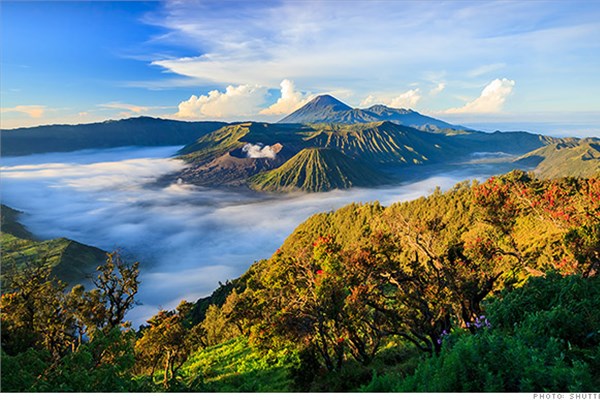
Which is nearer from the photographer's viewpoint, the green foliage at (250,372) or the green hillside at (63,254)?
the green foliage at (250,372)

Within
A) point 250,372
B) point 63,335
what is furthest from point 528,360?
point 63,335

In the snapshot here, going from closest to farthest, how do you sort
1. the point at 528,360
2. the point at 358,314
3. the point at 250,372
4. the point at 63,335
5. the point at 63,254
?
the point at 528,360 → the point at 358,314 → the point at 63,335 → the point at 250,372 → the point at 63,254

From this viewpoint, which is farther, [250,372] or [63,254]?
[63,254]

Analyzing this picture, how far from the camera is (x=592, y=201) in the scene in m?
16.2

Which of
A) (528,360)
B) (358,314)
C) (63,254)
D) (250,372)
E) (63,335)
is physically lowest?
(63,254)

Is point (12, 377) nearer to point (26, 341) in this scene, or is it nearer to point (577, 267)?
point (26, 341)

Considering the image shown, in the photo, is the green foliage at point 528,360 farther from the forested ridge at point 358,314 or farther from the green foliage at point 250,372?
the green foliage at point 250,372

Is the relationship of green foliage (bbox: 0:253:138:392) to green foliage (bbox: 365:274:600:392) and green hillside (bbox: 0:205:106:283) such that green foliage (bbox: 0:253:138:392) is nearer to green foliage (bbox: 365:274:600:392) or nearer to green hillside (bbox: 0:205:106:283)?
green foliage (bbox: 365:274:600:392)

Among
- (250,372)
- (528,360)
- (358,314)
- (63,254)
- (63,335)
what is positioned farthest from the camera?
(63,254)

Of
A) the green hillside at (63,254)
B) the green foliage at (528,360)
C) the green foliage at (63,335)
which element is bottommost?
the green hillside at (63,254)

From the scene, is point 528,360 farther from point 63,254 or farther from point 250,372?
point 63,254

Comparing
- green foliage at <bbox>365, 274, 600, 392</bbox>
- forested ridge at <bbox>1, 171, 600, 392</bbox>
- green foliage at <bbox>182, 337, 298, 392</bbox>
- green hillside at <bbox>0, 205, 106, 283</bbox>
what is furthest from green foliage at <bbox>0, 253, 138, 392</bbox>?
green hillside at <bbox>0, 205, 106, 283</bbox>

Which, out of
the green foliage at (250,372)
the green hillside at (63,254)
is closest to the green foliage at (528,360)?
the green foliage at (250,372)

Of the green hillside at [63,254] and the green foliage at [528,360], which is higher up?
the green foliage at [528,360]
